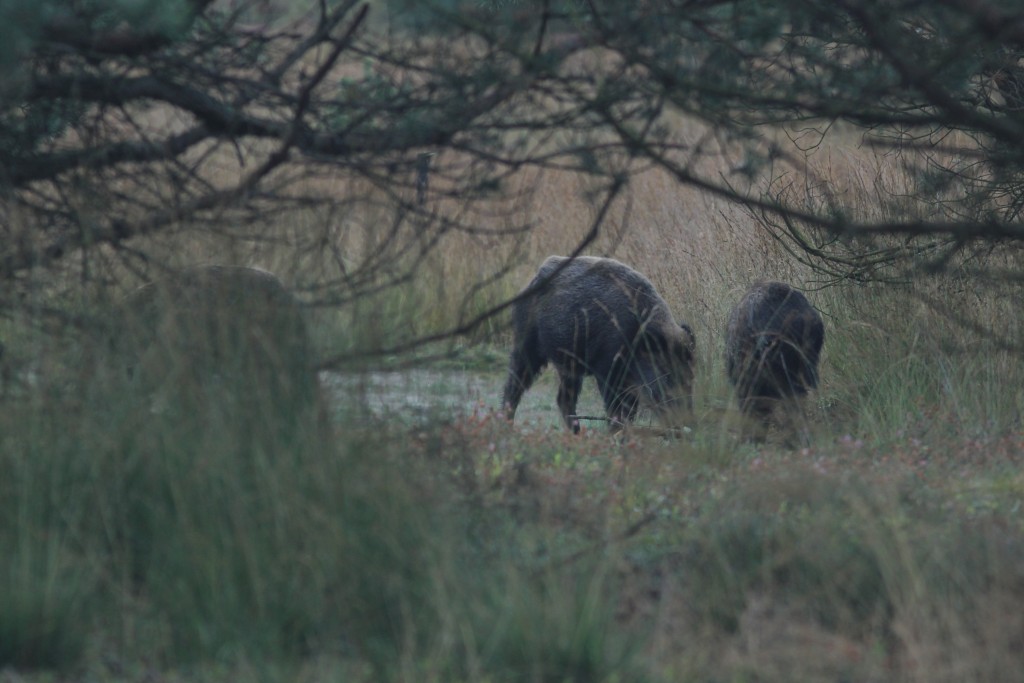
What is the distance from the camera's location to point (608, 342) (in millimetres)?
8180

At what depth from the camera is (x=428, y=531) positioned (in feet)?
12.5

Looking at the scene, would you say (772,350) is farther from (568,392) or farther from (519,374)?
(519,374)

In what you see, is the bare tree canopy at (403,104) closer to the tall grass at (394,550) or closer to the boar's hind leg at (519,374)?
the tall grass at (394,550)

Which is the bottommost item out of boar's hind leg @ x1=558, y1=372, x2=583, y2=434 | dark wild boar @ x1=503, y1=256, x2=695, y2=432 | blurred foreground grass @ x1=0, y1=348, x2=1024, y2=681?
blurred foreground grass @ x1=0, y1=348, x2=1024, y2=681

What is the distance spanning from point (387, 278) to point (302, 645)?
162 centimetres


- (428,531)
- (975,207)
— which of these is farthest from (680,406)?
(428,531)

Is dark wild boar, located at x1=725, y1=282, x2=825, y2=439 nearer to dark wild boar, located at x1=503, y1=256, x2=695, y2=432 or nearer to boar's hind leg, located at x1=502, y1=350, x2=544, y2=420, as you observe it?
dark wild boar, located at x1=503, y1=256, x2=695, y2=432

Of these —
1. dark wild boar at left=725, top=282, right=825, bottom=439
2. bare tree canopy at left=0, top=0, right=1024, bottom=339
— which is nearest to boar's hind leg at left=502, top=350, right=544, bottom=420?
dark wild boar at left=725, top=282, right=825, bottom=439

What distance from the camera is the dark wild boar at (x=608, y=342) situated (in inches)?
312

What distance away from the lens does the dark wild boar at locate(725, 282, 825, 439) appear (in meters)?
7.06

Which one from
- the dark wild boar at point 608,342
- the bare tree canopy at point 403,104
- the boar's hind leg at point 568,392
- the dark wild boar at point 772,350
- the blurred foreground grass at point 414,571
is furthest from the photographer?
the boar's hind leg at point 568,392

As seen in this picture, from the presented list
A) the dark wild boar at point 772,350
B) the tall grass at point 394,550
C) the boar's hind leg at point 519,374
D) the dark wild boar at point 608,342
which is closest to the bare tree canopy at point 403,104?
the tall grass at point 394,550

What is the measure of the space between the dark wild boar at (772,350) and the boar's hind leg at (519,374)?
1556mm

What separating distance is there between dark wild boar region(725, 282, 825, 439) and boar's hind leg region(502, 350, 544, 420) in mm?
1556
